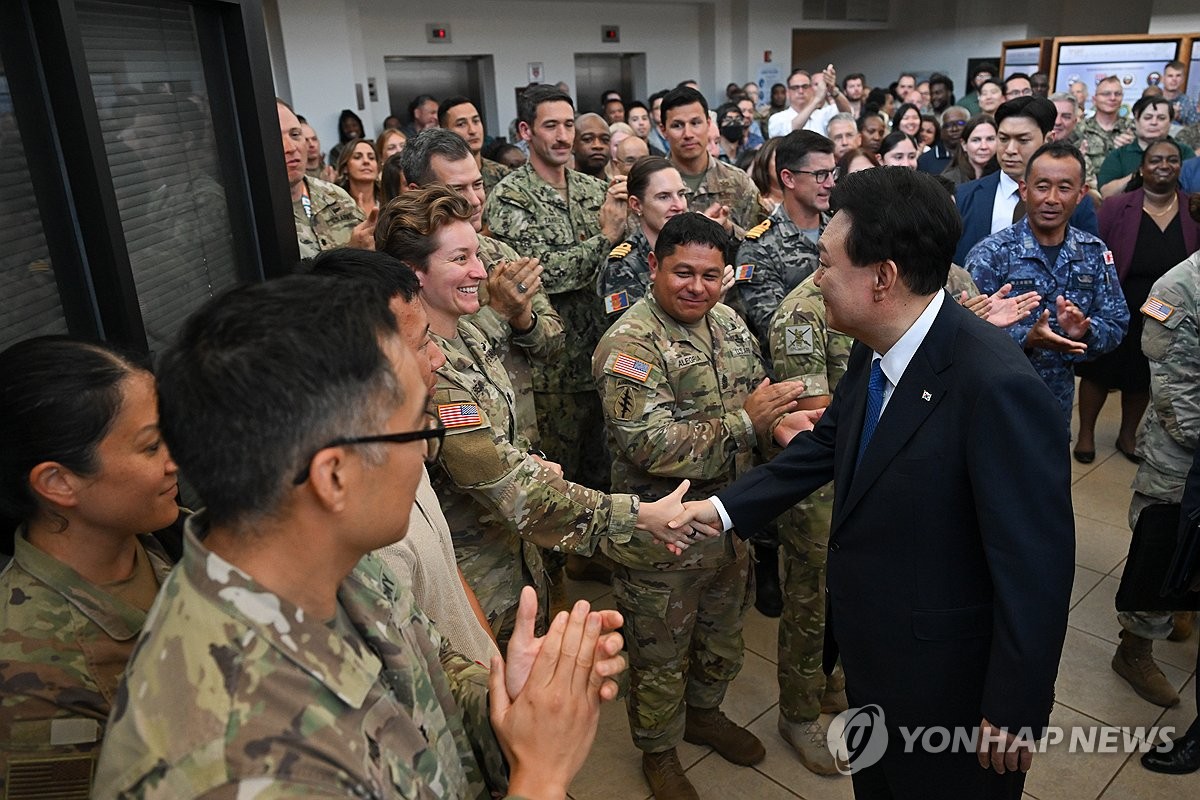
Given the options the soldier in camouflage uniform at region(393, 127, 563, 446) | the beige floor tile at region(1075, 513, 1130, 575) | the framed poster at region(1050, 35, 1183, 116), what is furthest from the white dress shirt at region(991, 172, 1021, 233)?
the framed poster at region(1050, 35, 1183, 116)

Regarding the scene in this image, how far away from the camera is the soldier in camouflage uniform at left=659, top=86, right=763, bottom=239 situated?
4.11 m

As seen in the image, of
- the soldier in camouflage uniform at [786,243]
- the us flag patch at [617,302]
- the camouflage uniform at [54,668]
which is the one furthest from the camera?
the soldier in camouflage uniform at [786,243]

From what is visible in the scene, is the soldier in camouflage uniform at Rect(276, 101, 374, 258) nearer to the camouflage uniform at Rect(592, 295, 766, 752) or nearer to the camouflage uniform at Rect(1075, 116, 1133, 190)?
the camouflage uniform at Rect(592, 295, 766, 752)

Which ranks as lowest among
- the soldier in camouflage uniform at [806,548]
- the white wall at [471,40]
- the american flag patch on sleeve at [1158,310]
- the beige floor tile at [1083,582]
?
→ the beige floor tile at [1083,582]

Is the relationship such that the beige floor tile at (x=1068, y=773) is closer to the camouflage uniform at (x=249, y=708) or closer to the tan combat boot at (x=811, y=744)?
the tan combat boot at (x=811, y=744)

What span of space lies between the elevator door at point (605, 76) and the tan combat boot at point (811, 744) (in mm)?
10404

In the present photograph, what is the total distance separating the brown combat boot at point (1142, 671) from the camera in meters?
2.74

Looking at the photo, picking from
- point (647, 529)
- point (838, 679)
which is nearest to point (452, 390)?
point (647, 529)

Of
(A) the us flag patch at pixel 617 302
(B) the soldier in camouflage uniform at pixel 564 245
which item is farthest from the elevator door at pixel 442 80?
(A) the us flag patch at pixel 617 302

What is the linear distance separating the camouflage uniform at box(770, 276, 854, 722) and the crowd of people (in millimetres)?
11

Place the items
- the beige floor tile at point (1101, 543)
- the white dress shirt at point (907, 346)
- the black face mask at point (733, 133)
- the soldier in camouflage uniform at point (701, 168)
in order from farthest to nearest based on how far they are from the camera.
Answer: the black face mask at point (733, 133)
the soldier in camouflage uniform at point (701, 168)
the beige floor tile at point (1101, 543)
the white dress shirt at point (907, 346)

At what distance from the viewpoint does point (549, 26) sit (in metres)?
Result: 10.9

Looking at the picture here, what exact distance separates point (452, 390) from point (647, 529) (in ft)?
1.93

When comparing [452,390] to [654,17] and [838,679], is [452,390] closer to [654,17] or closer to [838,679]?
[838,679]
